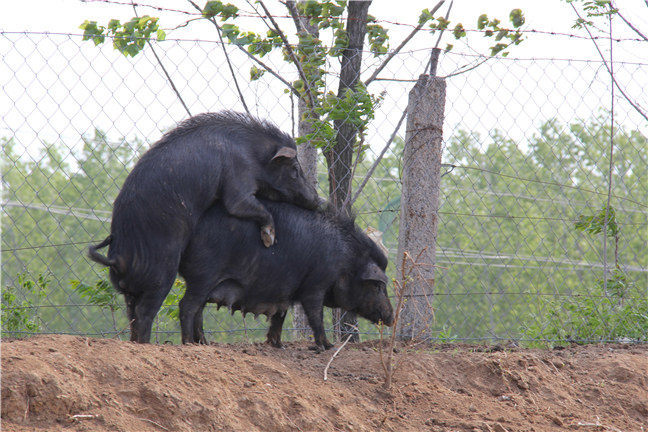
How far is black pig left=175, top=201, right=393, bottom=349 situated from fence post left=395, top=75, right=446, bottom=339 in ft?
0.78

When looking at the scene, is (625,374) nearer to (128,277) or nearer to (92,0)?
(128,277)

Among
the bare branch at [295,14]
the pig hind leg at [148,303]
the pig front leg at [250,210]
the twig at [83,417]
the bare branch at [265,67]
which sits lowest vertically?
the twig at [83,417]

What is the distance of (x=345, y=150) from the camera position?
6250mm

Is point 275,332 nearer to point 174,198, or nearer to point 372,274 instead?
point 372,274

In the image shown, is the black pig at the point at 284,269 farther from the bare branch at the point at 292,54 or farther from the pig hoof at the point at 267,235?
the bare branch at the point at 292,54

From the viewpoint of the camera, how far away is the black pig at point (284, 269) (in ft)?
15.4

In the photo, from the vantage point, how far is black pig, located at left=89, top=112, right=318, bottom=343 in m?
4.34

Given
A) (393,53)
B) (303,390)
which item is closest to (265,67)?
(393,53)

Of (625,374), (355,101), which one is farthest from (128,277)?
(625,374)

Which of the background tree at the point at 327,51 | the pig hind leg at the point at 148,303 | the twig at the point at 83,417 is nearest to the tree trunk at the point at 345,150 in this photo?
the background tree at the point at 327,51

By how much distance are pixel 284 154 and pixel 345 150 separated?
144 cm

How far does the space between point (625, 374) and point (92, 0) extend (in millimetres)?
4909

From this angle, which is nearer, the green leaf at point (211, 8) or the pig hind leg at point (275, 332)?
the pig hind leg at point (275, 332)

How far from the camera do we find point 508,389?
4309mm
